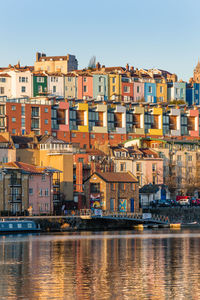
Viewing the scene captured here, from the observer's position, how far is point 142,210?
452 ft

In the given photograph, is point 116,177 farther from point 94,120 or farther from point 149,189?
point 94,120

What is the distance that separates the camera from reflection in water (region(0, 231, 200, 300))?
49531mm

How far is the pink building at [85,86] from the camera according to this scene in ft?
650

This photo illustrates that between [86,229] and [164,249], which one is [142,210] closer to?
[86,229]

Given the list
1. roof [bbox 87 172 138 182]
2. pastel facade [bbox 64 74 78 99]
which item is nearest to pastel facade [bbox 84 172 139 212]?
roof [bbox 87 172 138 182]

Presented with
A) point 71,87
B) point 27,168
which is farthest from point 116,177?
point 71,87

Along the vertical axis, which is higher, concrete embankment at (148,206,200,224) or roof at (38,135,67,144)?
roof at (38,135,67,144)

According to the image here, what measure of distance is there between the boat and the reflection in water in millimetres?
12744

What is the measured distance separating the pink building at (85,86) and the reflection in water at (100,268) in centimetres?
10434

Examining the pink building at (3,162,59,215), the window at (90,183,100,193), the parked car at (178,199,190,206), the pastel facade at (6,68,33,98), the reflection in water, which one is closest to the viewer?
the reflection in water

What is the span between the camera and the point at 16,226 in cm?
10962

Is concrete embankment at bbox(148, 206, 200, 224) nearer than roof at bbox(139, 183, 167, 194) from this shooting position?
Yes

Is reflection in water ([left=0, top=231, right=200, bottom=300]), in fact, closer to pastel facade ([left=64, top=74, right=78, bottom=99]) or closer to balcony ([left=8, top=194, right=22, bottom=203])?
balcony ([left=8, top=194, right=22, bottom=203])

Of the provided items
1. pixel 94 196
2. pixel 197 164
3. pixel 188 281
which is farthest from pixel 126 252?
pixel 197 164
